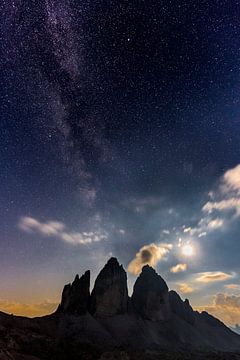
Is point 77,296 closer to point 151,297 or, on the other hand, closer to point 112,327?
point 112,327

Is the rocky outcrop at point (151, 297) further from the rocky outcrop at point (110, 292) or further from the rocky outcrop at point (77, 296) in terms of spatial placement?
the rocky outcrop at point (77, 296)

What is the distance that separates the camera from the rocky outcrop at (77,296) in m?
151

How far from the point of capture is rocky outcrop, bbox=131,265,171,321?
17988 cm

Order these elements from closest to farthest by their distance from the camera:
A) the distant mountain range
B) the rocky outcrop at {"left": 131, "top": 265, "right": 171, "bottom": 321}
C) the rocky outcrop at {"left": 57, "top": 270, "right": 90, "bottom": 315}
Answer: the distant mountain range, the rocky outcrop at {"left": 57, "top": 270, "right": 90, "bottom": 315}, the rocky outcrop at {"left": 131, "top": 265, "right": 171, "bottom": 321}

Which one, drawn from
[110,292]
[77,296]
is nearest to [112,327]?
[110,292]

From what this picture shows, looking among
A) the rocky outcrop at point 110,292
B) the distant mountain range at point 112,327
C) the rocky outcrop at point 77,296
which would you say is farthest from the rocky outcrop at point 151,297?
the rocky outcrop at point 77,296

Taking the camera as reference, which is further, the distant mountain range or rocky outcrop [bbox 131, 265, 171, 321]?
rocky outcrop [bbox 131, 265, 171, 321]

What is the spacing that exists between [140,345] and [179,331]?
43264mm

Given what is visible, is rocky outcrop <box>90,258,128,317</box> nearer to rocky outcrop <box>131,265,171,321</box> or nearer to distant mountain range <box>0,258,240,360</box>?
distant mountain range <box>0,258,240,360</box>

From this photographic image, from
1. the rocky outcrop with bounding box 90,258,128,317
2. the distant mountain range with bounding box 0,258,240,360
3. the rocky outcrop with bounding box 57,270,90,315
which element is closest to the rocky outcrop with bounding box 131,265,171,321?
the distant mountain range with bounding box 0,258,240,360

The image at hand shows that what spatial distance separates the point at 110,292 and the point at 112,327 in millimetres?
18958

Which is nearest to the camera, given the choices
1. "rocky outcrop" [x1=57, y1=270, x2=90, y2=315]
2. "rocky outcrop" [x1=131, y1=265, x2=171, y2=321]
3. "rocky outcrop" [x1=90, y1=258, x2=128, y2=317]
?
"rocky outcrop" [x1=57, y1=270, x2=90, y2=315]

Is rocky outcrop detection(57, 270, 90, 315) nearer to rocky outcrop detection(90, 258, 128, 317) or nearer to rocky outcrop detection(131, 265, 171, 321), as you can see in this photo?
rocky outcrop detection(90, 258, 128, 317)

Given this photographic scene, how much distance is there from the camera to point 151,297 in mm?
183125
